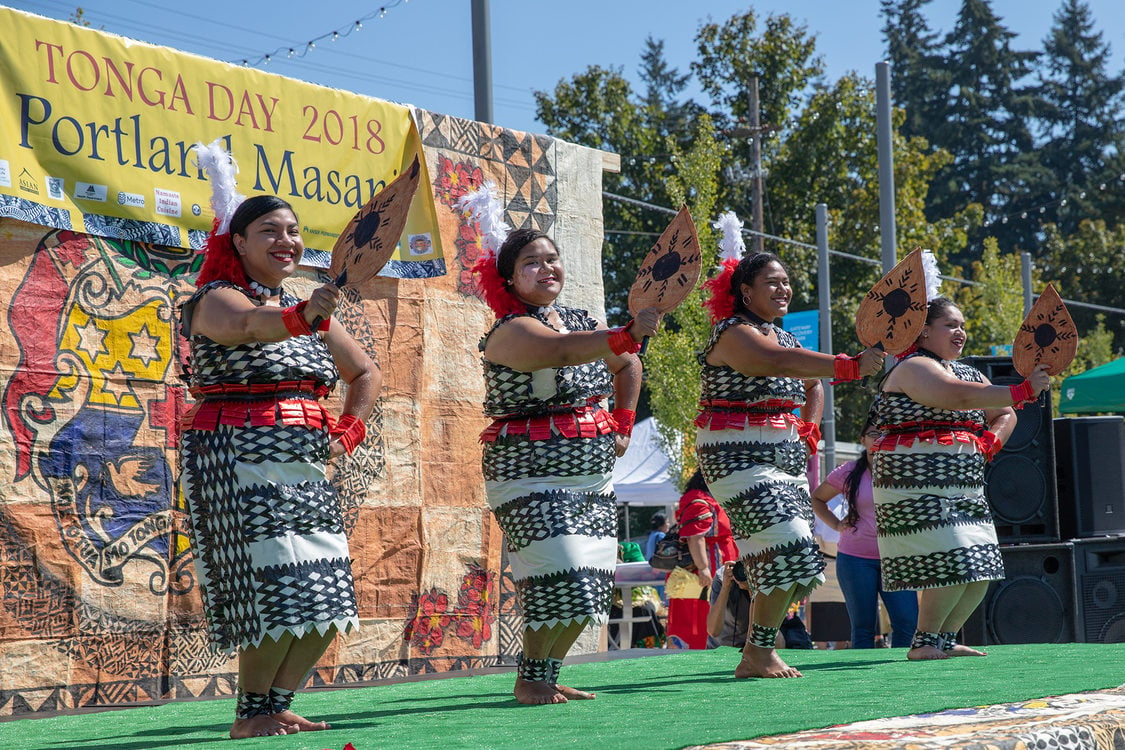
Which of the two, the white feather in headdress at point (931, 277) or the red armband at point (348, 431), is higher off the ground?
the white feather in headdress at point (931, 277)

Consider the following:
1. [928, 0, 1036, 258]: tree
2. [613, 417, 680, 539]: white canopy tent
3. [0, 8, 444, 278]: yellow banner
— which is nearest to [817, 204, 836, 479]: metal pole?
[613, 417, 680, 539]: white canopy tent

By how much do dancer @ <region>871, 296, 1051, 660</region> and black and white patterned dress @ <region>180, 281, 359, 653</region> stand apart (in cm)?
299

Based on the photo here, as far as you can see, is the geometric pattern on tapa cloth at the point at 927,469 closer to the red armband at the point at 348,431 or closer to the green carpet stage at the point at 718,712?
the green carpet stage at the point at 718,712

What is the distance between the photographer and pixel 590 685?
5.46 meters

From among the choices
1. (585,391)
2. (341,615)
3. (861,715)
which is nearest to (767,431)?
(585,391)

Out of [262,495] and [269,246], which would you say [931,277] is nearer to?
[269,246]

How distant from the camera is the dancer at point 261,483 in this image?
388 cm

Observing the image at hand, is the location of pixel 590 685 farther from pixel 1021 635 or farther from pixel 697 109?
pixel 697 109

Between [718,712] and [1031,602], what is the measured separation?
15.3ft

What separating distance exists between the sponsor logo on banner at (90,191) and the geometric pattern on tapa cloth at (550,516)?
112 inches

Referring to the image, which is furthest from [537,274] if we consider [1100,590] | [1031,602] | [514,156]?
[1100,590]

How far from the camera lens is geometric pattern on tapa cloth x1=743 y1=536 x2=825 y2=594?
515 centimetres

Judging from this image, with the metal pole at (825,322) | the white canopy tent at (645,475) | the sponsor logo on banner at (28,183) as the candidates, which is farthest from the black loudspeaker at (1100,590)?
the white canopy tent at (645,475)

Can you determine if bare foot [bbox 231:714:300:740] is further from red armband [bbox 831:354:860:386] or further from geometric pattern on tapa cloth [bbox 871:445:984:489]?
geometric pattern on tapa cloth [bbox 871:445:984:489]
